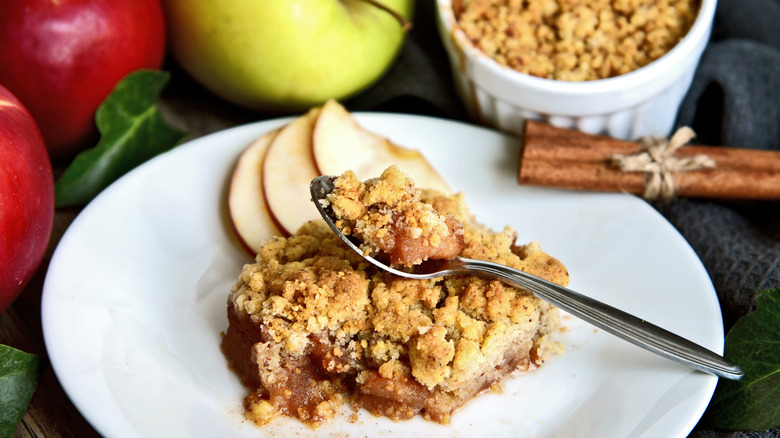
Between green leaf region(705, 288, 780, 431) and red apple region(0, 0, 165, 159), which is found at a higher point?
red apple region(0, 0, 165, 159)

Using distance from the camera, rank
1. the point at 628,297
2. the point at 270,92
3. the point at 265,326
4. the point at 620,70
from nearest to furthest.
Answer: the point at 265,326 < the point at 628,297 < the point at 620,70 < the point at 270,92

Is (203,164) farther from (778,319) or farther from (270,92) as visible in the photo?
(778,319)

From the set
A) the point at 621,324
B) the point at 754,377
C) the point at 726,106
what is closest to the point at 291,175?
the point at 621,324

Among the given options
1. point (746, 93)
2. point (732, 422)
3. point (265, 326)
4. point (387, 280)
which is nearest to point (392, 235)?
point (387, 280)

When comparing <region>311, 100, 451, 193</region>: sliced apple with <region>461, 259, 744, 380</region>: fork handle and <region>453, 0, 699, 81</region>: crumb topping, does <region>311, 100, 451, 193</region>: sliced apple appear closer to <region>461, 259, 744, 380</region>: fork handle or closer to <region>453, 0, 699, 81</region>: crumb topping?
<region>453, 0, 699, 81</region>: crumb topping

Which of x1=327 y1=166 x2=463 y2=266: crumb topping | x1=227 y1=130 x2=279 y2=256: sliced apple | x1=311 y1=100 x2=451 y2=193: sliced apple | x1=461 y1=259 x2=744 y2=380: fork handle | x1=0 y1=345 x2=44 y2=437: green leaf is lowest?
x1=0 y1=345 x2=44 y2=437: green leaf

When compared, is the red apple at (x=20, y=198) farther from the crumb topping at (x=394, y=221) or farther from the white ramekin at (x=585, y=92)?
the white ramekin at (x=585, y=92)

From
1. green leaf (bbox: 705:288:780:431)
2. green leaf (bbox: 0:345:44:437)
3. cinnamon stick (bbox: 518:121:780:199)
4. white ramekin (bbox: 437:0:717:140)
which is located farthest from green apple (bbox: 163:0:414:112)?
green leaf (bbox: 705:288:780:431)
